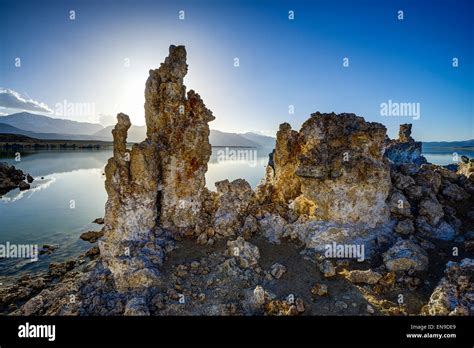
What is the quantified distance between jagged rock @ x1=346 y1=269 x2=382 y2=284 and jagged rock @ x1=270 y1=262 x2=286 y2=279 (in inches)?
115

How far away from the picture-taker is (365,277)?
1216 centimetres

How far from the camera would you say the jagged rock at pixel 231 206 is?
16.0 m

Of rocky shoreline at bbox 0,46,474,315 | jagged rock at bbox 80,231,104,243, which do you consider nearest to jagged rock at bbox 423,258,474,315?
rocky shoreline at bbox 0,46,474,315

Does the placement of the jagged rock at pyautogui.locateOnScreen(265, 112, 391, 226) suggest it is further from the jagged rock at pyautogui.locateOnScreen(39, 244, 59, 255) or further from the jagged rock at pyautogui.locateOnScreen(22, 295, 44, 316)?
the jagged rock at pyautogui.locateOnScreen(39, 244, 59, 255)

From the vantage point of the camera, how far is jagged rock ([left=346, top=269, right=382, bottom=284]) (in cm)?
1204

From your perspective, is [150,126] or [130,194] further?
[150,126]

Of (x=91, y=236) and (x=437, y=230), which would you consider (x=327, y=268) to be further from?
(x=91, y=236)

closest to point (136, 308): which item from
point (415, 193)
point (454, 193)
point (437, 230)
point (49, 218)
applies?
point (437, 230)

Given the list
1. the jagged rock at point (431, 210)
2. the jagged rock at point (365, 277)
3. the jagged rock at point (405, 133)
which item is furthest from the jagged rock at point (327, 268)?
the jagged rock at point (405, 133)

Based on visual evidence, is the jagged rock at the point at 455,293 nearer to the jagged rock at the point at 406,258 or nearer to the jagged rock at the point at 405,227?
the jagged rock at the point at 406,258
